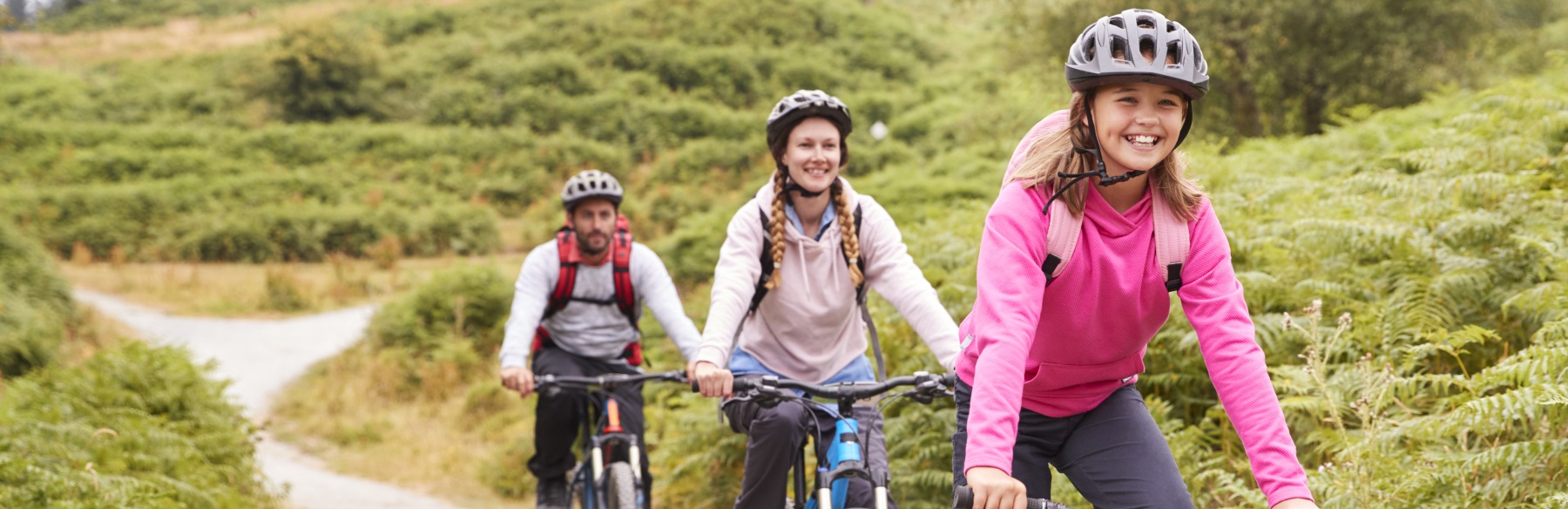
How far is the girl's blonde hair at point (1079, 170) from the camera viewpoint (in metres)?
2.65

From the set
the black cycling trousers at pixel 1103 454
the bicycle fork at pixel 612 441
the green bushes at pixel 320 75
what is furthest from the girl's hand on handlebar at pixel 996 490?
the green bushes at pixel 320 75

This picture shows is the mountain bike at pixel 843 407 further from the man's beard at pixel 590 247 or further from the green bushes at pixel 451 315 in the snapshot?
the green bushes at pixel 451 315

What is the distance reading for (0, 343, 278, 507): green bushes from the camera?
560cm

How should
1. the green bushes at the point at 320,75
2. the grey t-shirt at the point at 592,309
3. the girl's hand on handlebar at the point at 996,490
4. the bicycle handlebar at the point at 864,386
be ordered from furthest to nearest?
the green bushes at the point at 320,75 < the grey t-shirt at the point at 592,309 < the bicycle handlebar at the point at 864,386 < the girl's hand on handlebar at the point at 996,490

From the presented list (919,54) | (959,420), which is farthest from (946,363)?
(919,54)

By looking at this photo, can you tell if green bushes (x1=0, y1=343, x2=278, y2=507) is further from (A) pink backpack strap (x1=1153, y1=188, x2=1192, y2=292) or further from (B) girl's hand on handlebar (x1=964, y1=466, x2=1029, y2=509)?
(A) pink backpack strap (x1=1153, y1=188, x2=1192, y2=292)

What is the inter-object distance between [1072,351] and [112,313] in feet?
70.2

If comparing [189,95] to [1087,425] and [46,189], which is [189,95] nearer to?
[46,189]

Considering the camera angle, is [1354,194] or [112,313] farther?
[112,313]

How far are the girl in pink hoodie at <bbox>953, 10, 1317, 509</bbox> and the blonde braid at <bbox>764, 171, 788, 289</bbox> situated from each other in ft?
4.96

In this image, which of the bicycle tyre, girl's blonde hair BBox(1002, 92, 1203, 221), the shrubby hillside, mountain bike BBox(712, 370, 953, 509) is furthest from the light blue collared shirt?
the shrubby hillside

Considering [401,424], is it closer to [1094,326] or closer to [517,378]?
[517,378]

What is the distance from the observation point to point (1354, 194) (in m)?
6.89

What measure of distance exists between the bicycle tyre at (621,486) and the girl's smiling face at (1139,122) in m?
3.52
